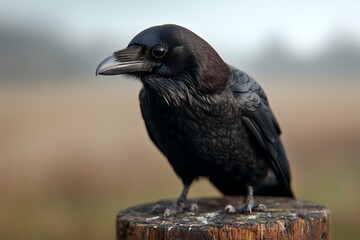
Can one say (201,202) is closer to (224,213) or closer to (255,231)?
(224,213)

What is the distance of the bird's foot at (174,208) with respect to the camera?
3804 mm

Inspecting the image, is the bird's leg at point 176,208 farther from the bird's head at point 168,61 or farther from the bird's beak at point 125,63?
the bird's beak at point 125,63

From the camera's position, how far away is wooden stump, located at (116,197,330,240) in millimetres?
3264

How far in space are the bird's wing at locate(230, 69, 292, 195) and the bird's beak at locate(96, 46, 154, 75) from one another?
24.6 inches

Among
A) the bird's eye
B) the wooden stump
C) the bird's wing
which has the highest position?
the bird's eye

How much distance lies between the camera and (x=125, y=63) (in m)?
3.56

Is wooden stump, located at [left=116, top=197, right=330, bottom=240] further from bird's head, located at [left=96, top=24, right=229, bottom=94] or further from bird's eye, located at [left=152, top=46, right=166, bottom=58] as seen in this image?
bird's eye, located at [left=152, top=46, right=166, bottom=58]

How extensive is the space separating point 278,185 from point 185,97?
47.7 inches

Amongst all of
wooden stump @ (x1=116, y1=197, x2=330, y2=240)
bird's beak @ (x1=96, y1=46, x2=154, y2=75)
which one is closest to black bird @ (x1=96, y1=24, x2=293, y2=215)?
bird's beak @ (x1=96, y1=46, x2=154, y2=75)

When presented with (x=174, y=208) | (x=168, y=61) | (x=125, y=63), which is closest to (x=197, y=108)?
(x=168, y=61)

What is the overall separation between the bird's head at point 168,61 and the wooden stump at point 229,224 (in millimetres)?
762

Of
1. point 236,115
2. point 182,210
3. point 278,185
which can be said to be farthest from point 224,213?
point 278,185

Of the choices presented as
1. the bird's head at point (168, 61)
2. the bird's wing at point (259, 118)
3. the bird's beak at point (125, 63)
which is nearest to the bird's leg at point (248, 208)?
the bird's wing at point (259, 118)

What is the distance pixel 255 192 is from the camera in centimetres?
449
